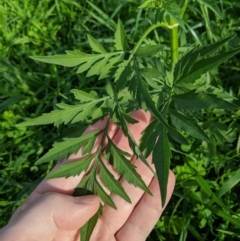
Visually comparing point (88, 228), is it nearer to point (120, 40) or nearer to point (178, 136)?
point (178, 136)

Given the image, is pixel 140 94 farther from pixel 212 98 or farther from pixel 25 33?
pixel 25 33

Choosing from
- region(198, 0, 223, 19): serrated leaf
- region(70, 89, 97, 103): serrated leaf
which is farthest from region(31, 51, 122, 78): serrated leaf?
region(198, 0, 223, 19): serrated leaf

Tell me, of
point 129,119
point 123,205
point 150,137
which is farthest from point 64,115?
point 123,205

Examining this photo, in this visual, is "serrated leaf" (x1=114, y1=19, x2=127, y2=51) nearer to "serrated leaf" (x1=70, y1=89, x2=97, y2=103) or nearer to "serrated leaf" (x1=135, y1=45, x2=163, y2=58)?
"serrated leaf" (x1=135, y1=45, x2=163, y2=58)

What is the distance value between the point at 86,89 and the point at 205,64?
2.89 feet

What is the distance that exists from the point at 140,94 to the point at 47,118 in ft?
1.18

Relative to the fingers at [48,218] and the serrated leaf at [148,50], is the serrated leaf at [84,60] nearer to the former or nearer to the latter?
the serrated leaf at [148,50]

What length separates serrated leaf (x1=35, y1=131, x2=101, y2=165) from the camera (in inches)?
67.3

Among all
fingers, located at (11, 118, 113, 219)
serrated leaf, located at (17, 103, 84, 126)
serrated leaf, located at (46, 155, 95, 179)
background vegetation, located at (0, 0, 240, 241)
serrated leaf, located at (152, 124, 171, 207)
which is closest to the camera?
serrated leaf, located at (152, 124, 171, 207)

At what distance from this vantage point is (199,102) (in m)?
1.55

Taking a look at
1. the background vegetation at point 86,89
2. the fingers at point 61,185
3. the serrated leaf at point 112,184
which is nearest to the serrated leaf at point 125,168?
the serrated leaf at point 112,184

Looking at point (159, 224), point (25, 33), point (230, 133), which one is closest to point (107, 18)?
point (25, 33)

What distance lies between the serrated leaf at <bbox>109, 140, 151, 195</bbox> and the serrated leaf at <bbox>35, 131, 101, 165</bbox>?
13 cm

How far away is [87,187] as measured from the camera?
1837 millimetres
